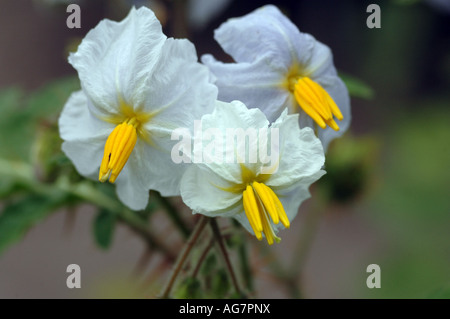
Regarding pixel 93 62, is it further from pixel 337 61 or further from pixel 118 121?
pixel 337 61

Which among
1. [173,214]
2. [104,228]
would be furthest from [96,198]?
[173,214]

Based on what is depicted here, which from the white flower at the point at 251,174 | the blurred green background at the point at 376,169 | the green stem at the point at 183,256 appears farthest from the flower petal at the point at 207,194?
the blurred green background at the point at 376,169

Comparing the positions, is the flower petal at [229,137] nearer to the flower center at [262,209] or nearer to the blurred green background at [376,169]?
the flower center at [262,209]

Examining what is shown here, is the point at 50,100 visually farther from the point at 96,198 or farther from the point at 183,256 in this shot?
the point at 183,256

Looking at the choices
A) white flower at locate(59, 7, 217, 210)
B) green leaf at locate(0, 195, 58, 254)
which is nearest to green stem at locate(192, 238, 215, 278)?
white flower at locate(59, 7, 217, 210)

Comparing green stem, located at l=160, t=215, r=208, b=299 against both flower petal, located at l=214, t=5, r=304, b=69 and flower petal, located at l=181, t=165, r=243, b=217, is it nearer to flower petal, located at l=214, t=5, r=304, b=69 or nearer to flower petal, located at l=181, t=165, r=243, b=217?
flower petal, located at l=181, t=165, r=243, b=217

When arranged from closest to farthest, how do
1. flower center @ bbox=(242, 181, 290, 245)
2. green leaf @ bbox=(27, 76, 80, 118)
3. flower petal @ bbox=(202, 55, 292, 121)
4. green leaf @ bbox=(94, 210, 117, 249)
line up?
flower center @ bbox=(242, 181, 290, 245) < flower petal @ bbox=(202, 55, 292, 121) < green leaf @ bbox=(94, 210, 117, 249) < green leaf @ bbox=(27, 76, 80, 118)
